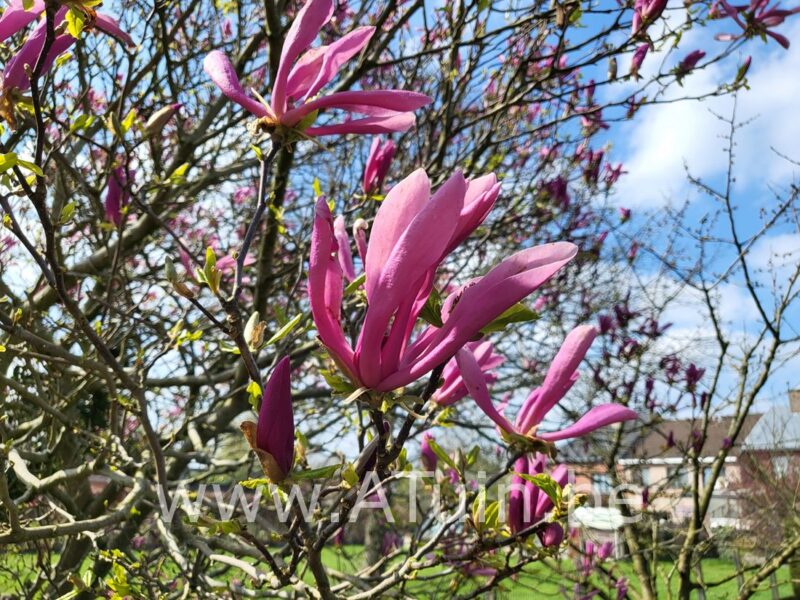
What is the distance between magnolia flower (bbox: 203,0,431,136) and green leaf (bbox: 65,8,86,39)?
0.58ft

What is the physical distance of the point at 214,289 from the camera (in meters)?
0.93

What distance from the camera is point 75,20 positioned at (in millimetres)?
856

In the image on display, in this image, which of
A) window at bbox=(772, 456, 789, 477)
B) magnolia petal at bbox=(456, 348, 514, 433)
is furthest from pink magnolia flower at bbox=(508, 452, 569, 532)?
window at bbox=(772, 456, 789, 477)

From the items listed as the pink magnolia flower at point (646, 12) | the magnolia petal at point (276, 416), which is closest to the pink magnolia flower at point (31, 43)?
the magnolia petal at point (276, 416)

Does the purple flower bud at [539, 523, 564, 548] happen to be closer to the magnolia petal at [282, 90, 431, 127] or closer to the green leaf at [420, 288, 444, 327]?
the green leaf at [420, 288, 444, 327]

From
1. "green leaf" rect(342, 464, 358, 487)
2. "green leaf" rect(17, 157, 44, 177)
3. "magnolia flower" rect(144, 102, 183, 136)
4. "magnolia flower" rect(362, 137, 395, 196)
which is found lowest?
"green leaf" rect(342, 464, 358, 487)

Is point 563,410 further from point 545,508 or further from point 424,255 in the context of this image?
point 424,255

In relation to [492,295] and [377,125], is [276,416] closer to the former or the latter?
[492,295]

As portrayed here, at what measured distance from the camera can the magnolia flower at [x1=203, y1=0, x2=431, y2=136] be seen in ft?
2.86

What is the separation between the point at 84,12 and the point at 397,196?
509 mm

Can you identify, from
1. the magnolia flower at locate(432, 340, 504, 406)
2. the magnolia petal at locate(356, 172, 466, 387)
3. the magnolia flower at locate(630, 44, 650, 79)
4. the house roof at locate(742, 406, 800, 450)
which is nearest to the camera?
the magnolia petal at locate(356, 172, 466, 387)

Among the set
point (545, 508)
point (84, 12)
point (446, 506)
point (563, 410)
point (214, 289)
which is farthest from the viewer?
point (563, 410)

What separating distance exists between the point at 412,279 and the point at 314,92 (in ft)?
1.35

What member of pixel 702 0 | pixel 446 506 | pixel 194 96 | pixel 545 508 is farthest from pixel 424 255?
pixel 194 96
